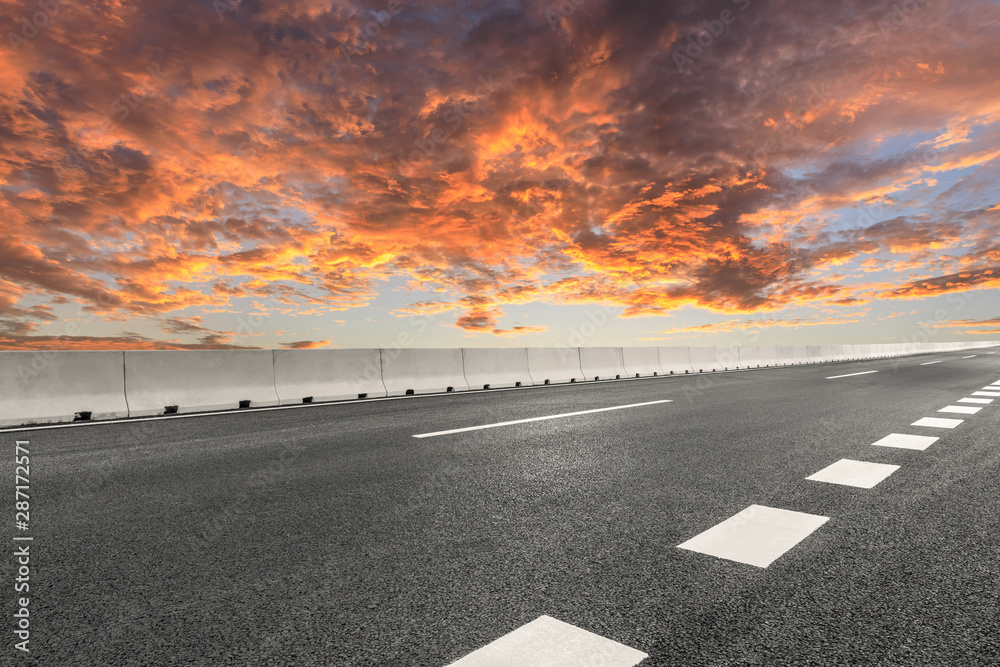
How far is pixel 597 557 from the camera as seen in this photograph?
2871mm

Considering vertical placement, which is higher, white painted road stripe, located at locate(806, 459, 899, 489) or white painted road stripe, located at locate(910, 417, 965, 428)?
white painted road stripe, located at locate(806, 459, 899, 489)

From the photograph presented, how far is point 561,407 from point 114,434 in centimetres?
670

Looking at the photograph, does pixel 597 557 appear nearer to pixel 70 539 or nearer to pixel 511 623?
pixel 511 623

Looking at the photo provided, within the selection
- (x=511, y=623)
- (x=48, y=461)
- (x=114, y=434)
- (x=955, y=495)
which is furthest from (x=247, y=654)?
(x=114, y=434)

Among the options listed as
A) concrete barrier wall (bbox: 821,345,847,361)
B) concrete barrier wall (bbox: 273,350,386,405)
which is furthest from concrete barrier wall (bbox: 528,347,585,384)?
concrete barrier wall (bbox: 821,345,847,361)

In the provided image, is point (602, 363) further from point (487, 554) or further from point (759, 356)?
point (487, 554)

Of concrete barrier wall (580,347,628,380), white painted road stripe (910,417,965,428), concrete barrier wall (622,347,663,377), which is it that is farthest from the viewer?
concrete barrier wall (622,347,663,377)

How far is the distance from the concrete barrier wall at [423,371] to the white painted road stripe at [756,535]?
413 inches

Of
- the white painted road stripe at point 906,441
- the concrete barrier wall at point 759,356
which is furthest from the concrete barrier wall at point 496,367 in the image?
the concrete barrier wall at point 759,356

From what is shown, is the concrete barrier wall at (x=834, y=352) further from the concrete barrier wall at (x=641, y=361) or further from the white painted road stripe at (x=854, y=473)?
the white painted road stripe at (x=854, y=473)

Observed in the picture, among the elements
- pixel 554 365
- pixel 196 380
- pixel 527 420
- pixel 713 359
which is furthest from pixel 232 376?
pixel 713 359

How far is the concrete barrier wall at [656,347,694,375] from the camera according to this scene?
23.5 meters

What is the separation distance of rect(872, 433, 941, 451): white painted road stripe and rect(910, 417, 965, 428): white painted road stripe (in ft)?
3.61

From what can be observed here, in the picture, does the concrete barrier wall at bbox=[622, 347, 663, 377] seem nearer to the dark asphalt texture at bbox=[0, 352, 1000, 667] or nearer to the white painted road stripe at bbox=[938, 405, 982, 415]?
the white painted road stripe at bbox=[938, 405, 982, 415]
